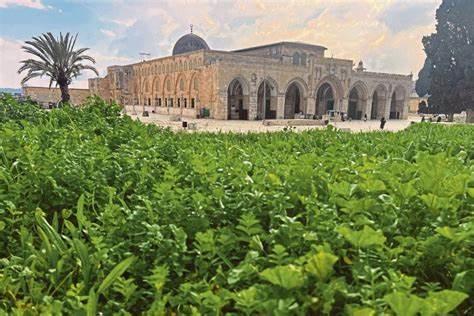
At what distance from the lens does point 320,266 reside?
3.76 ft

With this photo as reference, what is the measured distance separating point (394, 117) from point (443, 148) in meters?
54.8

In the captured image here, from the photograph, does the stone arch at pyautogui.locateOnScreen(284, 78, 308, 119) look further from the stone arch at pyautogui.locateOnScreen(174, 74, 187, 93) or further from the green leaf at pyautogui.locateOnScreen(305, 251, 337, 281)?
the green leaf at pyautogui.locateOnScreen(305, 251, 337, 281)

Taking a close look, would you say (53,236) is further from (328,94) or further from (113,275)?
(328,94)

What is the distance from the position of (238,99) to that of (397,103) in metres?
26.0

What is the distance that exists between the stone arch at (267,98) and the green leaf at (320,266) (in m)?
40.4

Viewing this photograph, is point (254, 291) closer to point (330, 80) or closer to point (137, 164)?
point (137, 164)

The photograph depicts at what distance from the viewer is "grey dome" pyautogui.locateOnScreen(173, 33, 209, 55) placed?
181 ft

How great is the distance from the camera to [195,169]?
7.54 feet

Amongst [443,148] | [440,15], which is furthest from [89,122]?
[440,15]

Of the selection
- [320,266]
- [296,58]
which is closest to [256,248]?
[320,266]

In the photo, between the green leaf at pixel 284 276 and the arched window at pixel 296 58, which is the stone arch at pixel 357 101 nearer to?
the arched window at pixel 296 58

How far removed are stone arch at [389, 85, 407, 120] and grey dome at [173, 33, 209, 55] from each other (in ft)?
95.8

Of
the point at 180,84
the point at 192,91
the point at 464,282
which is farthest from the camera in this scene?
the point at 180,84

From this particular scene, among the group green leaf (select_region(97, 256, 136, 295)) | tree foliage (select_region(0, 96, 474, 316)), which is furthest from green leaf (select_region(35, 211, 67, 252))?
green leaf (select_region(97, 256, 136, 295))
